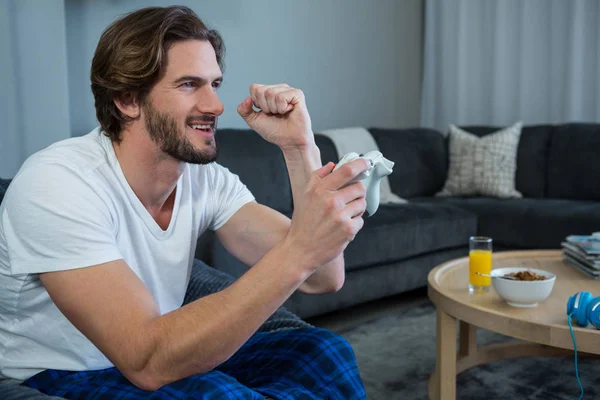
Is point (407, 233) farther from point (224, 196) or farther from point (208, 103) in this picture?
point (208, 103)

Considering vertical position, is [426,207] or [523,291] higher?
[523,291]

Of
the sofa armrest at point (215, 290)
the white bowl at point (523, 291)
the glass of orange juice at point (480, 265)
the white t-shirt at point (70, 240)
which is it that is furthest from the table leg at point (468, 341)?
the white t-shirt at point (70, 240)

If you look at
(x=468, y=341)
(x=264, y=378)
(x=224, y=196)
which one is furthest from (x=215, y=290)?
(x=468, y=341)

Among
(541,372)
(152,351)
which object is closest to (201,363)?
(152,351)

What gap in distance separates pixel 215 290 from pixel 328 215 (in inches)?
25.0

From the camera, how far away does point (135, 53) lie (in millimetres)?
1179

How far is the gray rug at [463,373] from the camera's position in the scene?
197 cm

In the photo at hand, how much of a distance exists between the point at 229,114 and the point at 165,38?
247cm

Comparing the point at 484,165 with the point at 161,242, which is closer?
the point at 161,242

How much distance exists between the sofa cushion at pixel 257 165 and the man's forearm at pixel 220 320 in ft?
6.31

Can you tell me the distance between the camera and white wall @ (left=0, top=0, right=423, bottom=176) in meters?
2.62

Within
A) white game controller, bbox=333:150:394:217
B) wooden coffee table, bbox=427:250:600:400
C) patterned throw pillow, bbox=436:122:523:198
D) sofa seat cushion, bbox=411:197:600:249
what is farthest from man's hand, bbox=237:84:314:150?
patterned throw pillow, bbox=436:122:523:198

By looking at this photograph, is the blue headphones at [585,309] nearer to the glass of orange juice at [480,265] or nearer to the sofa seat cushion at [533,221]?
the glass of orange juice at [480,265]

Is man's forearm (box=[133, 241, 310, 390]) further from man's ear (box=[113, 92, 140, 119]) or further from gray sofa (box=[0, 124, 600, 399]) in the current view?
gray sofa (box=[0, 124, 600, 399])
